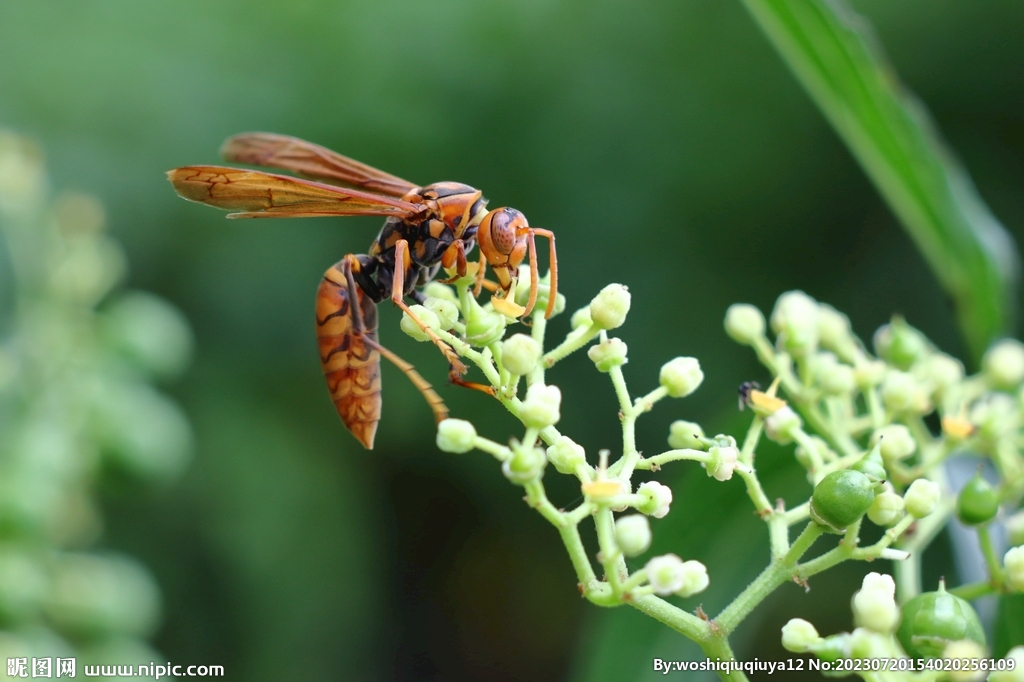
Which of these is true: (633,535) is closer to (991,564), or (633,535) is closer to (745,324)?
(991,564)

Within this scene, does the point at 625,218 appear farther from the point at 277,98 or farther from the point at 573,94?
the point at 277,98

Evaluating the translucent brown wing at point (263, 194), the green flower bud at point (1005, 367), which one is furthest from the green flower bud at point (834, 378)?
the translucent brown wing at point (263, 194)

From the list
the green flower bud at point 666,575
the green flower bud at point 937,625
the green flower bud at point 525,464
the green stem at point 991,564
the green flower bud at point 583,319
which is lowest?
the green stem at point 991,564

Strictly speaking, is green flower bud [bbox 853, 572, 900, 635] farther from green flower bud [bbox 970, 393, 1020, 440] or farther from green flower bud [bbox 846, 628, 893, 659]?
green flower bud [bbox 970, 393, 1020, 440]

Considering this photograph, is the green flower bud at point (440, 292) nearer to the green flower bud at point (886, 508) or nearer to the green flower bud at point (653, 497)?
the green flower bud at point (653, 497)

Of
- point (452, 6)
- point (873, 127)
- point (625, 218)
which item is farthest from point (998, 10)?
point (873, 127)

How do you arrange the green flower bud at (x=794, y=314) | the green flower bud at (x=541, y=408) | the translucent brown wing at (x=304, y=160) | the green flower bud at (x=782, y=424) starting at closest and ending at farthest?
A: the green flower bud at (x=541, y=408)
the green flower bud at (x=782, y=424)
the green flower bud at (x=794, y=314)
the translucent brown wing at (x=304, y=160)
